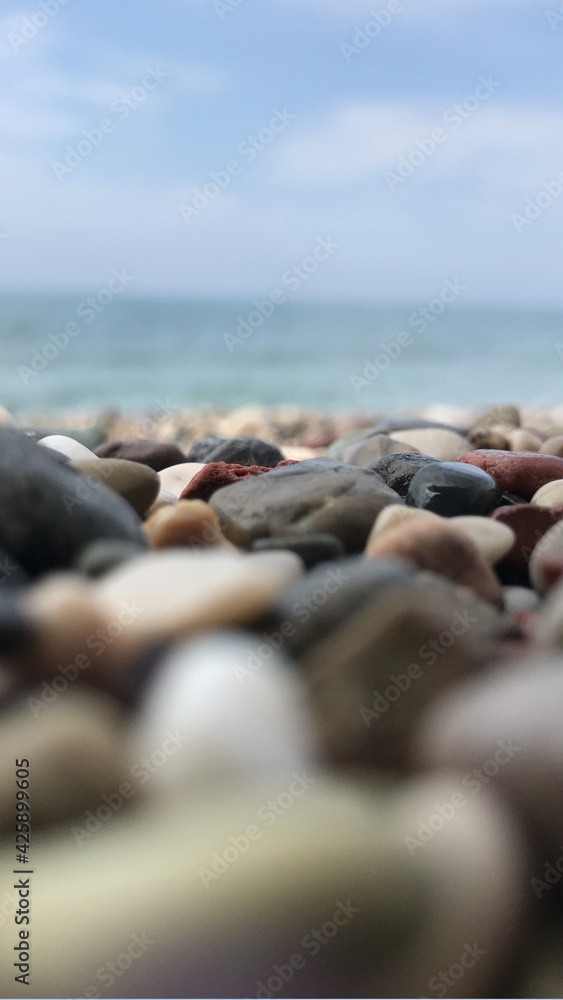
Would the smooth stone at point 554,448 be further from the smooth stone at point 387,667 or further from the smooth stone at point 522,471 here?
the smooth stone at point 387,667

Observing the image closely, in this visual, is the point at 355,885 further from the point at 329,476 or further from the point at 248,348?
the point at 248,348

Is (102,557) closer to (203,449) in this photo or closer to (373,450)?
(373,450)

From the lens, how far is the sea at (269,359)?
14898 mm

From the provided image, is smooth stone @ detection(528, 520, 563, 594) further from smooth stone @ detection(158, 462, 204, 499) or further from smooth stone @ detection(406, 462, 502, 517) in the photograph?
smooth stone @ detection(158, 462, 204, 499)

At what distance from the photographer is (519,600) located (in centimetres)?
126

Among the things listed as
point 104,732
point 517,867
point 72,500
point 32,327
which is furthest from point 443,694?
point 32,327

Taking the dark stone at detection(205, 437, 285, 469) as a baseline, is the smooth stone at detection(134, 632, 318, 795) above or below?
above

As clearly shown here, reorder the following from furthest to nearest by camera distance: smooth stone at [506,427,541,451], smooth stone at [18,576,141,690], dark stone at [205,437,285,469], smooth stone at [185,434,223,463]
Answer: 1. smooth stone at [506,427,541,451]
2. smooth stone at [185,434,223,463]
3. dark stone at [205,437,285,469]
4. smooth stone at [18,576,141,690]

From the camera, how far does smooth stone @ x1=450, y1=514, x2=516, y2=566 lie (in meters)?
1.38

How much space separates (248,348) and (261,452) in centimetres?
1718

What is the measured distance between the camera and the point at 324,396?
1481 cm

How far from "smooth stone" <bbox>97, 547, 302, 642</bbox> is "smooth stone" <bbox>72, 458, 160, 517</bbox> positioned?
490 millimetres

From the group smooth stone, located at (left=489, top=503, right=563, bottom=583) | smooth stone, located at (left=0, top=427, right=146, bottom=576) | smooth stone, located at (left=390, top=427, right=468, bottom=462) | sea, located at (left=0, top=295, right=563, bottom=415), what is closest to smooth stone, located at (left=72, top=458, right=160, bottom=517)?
smooth stone, located at (left=0, top=427, right=146, bottom=576)

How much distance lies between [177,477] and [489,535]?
1.11 meters
